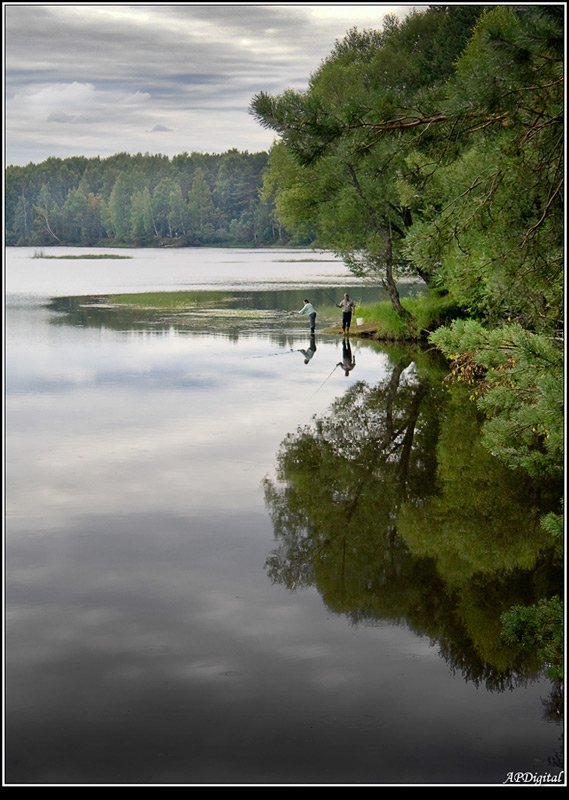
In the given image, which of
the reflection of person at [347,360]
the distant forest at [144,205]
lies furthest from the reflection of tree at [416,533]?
the distant forest at [144,205]

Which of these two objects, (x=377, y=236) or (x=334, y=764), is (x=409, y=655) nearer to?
(x=334, y=764)

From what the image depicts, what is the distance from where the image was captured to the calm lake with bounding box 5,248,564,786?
9391mm

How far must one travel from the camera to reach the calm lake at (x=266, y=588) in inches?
370

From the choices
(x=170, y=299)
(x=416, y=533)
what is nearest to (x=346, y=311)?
(x=170, y=299)

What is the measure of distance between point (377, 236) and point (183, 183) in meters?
136

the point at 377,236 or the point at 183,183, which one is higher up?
the point at 183,183

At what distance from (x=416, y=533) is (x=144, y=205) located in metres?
153

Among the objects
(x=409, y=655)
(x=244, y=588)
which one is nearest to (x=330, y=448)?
(x=244, y=588)

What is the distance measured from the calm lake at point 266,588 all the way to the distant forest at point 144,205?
12920 centimetres

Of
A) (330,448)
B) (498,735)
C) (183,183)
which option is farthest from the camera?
(183,183)

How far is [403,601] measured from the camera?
13.0 m

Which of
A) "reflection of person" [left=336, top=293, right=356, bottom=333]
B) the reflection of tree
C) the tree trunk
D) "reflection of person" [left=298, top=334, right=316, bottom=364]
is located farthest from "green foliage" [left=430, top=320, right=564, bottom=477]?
"reflection of person" [left=336, top=293, right=356, bottom=333]

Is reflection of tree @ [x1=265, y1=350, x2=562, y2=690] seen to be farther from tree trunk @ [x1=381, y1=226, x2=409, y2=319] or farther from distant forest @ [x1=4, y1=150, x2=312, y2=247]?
distant forest @ [x1=4, y1=150, x2=312, y2=247]

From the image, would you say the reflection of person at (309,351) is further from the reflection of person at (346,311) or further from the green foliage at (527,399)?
the green foliage at (527,399)
